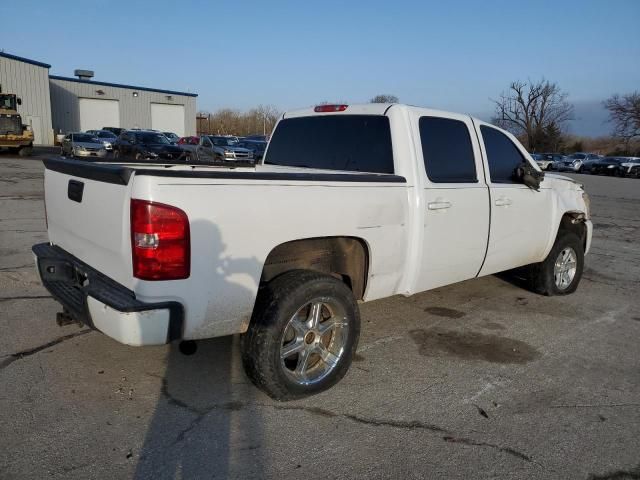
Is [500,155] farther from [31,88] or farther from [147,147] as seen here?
[31,88]

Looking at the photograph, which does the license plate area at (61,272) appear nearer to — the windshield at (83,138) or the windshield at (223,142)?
the windshield at (223,142)

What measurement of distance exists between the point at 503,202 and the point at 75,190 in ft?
11.9

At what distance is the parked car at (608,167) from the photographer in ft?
128

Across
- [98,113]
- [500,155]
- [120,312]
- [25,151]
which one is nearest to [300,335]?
[120,312]

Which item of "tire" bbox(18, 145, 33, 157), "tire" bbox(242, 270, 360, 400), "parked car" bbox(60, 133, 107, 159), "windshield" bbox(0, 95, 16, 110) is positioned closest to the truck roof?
"tire" bbox(242, 270, 360, 400)

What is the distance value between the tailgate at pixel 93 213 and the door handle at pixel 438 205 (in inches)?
89.4

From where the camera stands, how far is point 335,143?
4.61 meters

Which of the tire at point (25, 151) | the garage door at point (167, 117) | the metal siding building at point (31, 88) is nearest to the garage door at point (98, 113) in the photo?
the garage door at point (167, 117)

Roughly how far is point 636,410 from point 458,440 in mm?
1392

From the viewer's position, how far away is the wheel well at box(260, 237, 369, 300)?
344 cm

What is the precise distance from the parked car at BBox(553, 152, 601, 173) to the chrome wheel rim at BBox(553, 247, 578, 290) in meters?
41.7

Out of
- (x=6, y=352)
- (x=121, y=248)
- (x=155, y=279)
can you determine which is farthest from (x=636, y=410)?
→ (x=6, y=352)

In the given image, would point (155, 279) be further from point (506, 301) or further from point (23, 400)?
point (506, 301)

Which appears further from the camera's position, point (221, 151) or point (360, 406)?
point (221, 151)
